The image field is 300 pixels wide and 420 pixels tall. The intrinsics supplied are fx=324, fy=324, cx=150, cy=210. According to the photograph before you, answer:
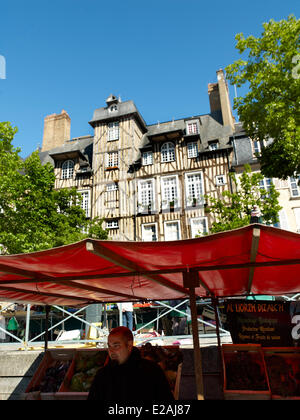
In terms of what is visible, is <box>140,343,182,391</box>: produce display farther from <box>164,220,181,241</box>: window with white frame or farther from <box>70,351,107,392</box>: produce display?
<box>164,220,181,241</box>: window with white frame

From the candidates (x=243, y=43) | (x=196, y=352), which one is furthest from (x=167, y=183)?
(x=196, y=352)

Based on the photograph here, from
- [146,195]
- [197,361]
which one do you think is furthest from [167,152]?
[197,361]

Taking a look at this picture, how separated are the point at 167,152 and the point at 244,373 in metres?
21.3

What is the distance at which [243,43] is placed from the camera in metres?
13.4

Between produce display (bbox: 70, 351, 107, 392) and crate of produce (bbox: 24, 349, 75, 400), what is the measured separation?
169 mm

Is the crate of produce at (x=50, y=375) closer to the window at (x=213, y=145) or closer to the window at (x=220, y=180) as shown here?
the window at (x=220, y=180)

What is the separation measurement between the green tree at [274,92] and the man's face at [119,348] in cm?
989

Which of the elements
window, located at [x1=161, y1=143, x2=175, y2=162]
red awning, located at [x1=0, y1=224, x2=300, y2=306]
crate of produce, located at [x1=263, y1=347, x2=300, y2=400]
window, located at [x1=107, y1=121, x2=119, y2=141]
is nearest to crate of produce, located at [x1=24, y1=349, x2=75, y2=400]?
red awning, located at [x1=0, y1=224, x2=300, y2=306]

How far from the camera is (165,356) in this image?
4.77m

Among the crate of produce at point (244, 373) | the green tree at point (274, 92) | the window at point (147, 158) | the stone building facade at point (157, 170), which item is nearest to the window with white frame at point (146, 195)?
the stone building facade at point (157, 170)

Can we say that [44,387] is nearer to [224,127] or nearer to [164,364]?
[164,364]

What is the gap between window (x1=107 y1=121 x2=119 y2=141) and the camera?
25922 mm

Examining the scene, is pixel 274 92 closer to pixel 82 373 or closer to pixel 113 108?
pixel 82 373
